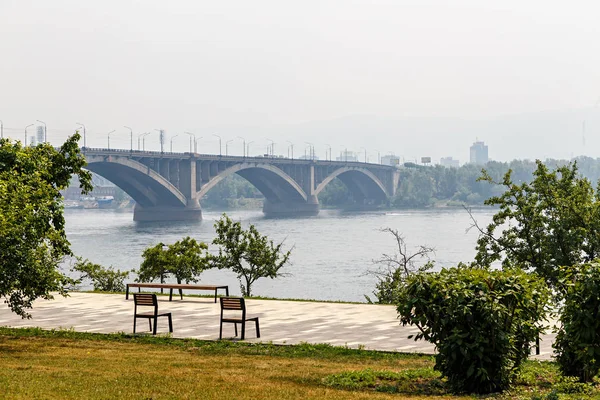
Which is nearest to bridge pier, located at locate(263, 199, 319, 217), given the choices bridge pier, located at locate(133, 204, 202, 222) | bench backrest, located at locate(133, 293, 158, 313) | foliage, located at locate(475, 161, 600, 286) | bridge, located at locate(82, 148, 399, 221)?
bridge, located at locate(82, 148, 399, 221)

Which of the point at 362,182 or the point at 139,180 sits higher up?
the point at 362,182

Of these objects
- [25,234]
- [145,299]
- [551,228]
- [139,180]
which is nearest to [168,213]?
[139,180]

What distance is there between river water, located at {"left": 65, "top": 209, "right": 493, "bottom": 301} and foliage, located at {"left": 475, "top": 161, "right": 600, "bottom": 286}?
43.3 ft

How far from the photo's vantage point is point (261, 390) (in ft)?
34.9

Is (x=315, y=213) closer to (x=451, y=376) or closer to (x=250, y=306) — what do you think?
(x=250, y=306)

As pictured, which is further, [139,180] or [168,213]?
[168,213]

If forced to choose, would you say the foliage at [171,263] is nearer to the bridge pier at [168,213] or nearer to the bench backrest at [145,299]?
the bench backrest at [145,299]

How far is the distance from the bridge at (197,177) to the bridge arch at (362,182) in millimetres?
168

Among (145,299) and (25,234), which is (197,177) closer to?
(145,299)

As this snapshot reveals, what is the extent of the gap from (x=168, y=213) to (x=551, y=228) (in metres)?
79.2

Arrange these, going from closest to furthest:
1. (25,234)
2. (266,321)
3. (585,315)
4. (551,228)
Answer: (585,315)
(25,234)
(266,321)
(551,228)

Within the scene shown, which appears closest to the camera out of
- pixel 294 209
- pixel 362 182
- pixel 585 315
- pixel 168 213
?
pixel 585 315

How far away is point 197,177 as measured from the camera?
102938 millimetres

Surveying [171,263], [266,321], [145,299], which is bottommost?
[266,321]
